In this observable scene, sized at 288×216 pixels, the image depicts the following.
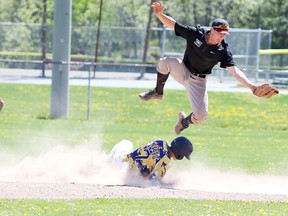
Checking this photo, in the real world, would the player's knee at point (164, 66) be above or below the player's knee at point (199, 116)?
above

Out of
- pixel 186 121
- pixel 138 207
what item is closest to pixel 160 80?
pixel 186 121

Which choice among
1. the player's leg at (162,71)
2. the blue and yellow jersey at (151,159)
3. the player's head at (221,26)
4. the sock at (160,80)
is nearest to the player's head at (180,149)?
the blue and yellow jersey at (151,159)

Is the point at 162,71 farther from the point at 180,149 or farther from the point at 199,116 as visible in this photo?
the point at 180,149

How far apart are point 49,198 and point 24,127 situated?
10884 mm

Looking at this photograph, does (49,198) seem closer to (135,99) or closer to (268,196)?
(268,196)

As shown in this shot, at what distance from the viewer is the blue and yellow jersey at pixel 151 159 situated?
12.6 m

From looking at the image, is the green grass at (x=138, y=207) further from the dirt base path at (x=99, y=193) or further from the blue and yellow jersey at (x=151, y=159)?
the blue and yellow jersey at (x=151, y=159)

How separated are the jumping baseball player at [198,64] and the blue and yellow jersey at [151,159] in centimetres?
135

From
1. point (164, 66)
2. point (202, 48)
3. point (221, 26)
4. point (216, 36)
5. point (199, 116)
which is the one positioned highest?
point (221, 26)

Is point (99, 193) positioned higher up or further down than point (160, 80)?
further down

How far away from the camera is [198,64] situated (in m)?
13.5

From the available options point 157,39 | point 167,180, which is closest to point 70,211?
point 167,180

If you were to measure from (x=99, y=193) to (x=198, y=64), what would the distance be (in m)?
3.33

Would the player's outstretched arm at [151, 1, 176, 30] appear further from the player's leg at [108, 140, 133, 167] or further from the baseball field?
the baseball field
